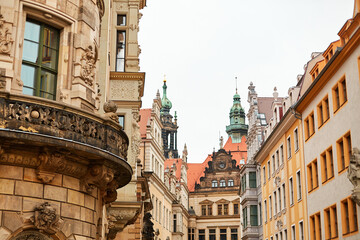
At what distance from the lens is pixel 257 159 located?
4306 centimetres

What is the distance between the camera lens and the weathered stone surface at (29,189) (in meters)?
11.1

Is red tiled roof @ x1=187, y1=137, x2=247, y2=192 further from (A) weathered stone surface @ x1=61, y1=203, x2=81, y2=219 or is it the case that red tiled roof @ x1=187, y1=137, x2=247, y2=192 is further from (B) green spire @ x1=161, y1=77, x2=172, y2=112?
(A) weathered stone surface @ x1=61, y1=203, x2=81, y2=219

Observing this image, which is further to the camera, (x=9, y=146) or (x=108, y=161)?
(x=108, y=161)

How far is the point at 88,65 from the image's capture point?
13727mm

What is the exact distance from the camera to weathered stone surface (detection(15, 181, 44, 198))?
36.4ft

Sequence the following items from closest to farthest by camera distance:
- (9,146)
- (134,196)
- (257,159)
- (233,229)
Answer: (9,146) < (134,196) < (257,159) < (233,229)

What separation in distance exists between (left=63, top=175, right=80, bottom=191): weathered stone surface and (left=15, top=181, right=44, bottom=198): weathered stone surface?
638mm

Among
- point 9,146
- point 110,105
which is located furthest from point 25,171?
point 110,105

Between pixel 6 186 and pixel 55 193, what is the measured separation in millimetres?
1123

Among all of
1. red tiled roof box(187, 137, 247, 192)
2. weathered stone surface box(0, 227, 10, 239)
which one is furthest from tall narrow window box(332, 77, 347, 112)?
red tiled roof box(187, 137, 247, 192)

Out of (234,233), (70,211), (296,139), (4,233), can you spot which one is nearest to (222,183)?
(234,233)

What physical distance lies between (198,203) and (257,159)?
1638 inches

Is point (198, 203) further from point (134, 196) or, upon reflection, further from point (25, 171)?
point (25, 171)

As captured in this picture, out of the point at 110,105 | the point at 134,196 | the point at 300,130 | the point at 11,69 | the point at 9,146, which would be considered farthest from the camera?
the point at 300,130
